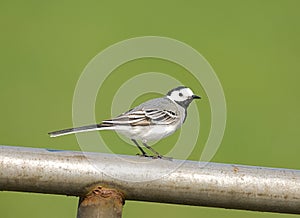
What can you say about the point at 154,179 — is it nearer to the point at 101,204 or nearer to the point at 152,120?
the point at 101,204

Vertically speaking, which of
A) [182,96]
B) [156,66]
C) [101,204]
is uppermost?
[156,66]

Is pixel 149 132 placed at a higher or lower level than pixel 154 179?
higher

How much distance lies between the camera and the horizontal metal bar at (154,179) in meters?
2.36

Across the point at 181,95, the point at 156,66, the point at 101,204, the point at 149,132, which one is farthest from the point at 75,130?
the point at 156,66

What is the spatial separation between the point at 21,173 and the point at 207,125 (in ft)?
25.2

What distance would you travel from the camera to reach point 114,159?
244 centimetres

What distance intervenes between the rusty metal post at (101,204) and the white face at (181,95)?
6.11 ft

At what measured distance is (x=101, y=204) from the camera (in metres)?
2.46

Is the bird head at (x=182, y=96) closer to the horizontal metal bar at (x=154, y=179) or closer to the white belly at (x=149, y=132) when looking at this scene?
the white belly at (x=149, y=132)

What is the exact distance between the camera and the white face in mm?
4316

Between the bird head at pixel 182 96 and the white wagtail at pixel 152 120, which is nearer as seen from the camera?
the white wagtail at pixel 152 120

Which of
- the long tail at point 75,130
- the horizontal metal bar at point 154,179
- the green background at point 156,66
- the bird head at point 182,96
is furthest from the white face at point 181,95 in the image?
the green background at point 156,66

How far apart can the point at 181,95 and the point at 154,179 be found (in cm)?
192

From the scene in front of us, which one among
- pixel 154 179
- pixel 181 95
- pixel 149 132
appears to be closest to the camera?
pixel 154 179
